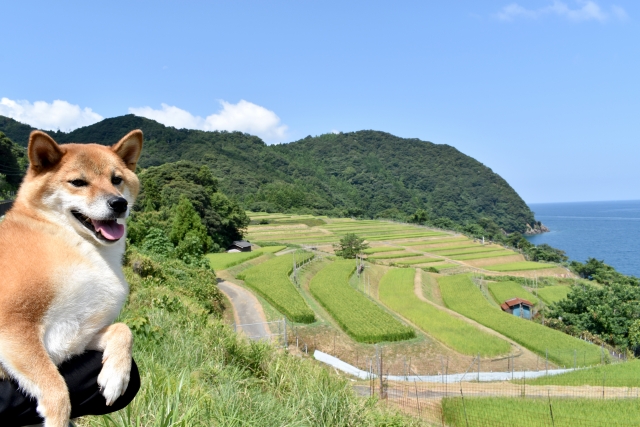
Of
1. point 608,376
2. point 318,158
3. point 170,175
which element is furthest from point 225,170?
point 608,376

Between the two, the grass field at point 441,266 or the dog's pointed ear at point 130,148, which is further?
the grass field at point 441,266

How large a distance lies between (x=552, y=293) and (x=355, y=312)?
77.2ft

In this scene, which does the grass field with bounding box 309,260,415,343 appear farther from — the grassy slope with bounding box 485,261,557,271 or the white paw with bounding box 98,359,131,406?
the grassy slope with bounding box 485,261,557,271

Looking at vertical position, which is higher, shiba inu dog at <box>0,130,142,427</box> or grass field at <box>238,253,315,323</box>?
shiba inu dog at <box>0,130,142,427</box>

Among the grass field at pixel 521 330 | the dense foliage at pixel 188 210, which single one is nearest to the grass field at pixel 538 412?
the grass field at pixel 521 330

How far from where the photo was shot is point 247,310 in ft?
80.9

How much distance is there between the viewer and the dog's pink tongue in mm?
1627

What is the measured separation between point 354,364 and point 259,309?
6.94 meters

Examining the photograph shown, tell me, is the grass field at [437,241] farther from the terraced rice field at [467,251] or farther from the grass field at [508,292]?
the grass field at [508,292]

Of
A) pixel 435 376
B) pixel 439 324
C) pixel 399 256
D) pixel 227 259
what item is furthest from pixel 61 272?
pixel 399 256

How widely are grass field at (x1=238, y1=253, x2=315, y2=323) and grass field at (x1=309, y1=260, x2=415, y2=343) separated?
1939mm

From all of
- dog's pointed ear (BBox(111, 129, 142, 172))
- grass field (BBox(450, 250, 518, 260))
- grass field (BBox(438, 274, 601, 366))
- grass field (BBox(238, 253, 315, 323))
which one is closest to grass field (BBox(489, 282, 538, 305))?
grass field (BBox(438, 274, 601, 366))

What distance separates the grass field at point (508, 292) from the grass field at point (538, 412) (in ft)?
71.3

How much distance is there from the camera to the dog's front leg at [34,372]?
4.17 ft
